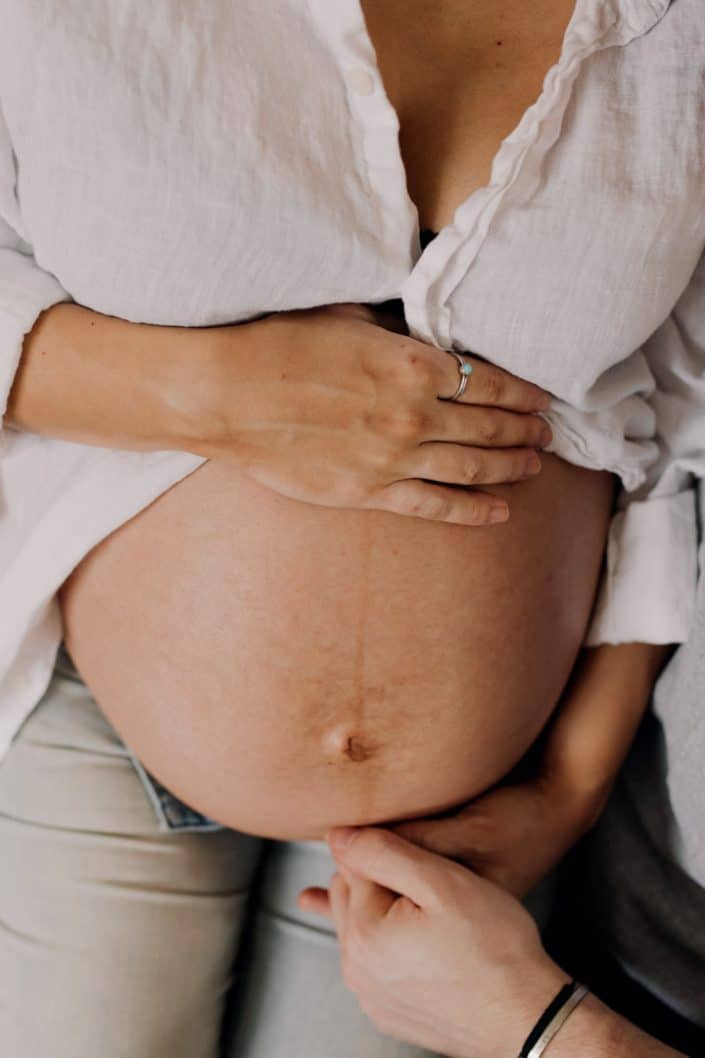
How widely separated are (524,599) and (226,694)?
0.25 meters

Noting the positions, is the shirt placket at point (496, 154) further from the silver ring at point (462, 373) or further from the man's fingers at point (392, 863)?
the man's fingers at point (392, 863)

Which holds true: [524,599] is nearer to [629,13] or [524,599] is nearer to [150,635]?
[150,635]

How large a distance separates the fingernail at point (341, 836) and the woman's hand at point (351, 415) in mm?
292

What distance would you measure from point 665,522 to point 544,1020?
1.39ft

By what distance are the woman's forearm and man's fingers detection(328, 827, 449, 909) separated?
1.18 feet

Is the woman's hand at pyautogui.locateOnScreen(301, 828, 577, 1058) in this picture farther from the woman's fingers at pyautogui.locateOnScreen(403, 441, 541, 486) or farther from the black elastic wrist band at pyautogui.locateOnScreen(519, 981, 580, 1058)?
the woman's fingers at pyautogui.locateOnScreen(403, 441, 541, 486)

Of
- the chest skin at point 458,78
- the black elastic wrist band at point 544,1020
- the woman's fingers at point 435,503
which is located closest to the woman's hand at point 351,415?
the woman's fingers at point 435,503

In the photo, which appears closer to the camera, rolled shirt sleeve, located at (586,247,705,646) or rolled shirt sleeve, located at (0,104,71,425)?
rolled shirt sleeve, located at (0,104,71,425)

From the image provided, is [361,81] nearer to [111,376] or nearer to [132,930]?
[111,376]

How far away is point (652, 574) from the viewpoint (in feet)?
2.75

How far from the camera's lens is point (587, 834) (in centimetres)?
100

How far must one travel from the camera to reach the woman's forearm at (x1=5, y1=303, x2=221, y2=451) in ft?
2.17

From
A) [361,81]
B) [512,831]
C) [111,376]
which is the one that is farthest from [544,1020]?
[361,81]

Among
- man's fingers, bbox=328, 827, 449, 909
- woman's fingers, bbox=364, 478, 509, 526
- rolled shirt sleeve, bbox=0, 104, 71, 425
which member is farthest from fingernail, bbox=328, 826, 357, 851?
rolled shirt sleeve, bbox=0, 104, 71, 425
